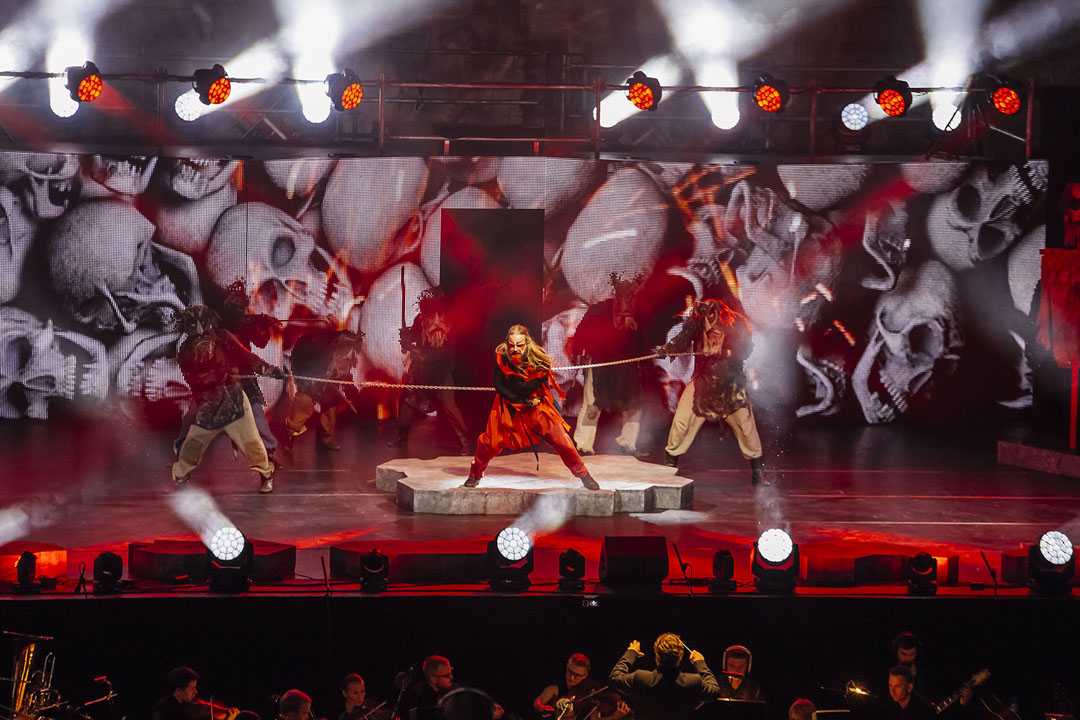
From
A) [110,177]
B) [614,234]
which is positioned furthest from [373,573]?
[110,177]

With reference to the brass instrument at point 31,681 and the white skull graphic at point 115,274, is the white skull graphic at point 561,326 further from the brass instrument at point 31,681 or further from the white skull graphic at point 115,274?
the brass instrument at point 31,681

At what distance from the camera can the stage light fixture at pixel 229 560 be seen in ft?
20.9

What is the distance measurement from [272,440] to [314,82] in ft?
10.1

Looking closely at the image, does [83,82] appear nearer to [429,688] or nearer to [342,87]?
[342,87]

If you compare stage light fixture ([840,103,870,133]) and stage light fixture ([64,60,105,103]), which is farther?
stage light fixture ([840,103,870,133])

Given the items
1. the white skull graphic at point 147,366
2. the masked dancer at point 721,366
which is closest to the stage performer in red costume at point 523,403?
the masked dancer at point 721,366

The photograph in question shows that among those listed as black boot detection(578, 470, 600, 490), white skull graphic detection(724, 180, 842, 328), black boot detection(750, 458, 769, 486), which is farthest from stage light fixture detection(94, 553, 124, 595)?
white skull graphic detection(724, 180, 842, 328)

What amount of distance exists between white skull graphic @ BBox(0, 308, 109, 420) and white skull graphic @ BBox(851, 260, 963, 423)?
276 inches

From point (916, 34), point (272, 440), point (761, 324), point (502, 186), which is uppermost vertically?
point (916, 34)

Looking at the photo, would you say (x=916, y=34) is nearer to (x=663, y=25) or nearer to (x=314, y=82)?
(x=663, y=25)

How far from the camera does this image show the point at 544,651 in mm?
6520

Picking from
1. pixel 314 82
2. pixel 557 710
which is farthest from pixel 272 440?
pixel 557 710

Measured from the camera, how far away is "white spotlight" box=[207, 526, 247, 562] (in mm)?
6371

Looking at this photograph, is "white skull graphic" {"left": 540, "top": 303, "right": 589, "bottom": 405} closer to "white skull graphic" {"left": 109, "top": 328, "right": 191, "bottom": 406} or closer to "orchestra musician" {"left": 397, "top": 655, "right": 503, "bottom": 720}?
"white skull graphic" {"left": 109, "top": 328, "right": 191, "bottom": 406}
